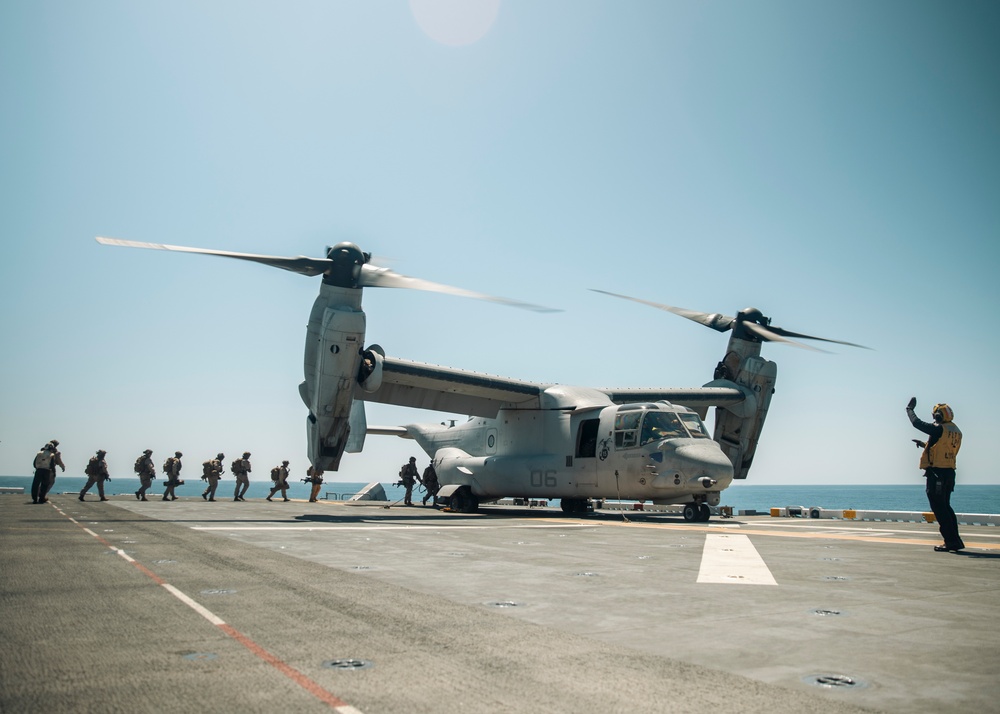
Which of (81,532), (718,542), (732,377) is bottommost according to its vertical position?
(81,532)

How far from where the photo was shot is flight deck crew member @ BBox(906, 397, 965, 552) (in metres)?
9.95

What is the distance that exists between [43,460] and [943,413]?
2574 centimetres

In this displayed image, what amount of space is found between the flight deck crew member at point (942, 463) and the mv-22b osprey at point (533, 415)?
24.2 ft

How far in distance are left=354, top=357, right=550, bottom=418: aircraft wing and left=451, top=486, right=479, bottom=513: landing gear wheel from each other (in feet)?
9.44

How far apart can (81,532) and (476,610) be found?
9.52 m

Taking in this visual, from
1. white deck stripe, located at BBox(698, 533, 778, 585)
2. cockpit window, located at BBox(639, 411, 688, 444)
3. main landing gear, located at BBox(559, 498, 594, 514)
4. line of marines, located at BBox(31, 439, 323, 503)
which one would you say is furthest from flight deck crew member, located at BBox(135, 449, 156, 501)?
white deck stripe, located at BBox(698, 533, 778, 585)

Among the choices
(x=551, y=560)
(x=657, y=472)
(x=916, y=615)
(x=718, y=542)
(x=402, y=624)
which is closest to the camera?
(x=402, y=624)

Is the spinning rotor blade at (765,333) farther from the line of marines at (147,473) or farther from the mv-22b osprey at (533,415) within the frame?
the line of marines at (147,473)

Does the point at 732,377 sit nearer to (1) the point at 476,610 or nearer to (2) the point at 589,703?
(1) the point at 476,610

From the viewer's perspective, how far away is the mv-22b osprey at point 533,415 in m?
→ 18.8

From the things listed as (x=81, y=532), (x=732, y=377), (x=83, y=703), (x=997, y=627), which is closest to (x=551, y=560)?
→ (x=997, y=627)

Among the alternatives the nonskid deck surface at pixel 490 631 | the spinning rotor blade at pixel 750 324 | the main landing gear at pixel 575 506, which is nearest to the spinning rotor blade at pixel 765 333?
the spinning rotor blade at pixel 750 324

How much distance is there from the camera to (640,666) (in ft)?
12.8

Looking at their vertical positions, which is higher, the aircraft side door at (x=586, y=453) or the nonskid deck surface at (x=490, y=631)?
the aircraft side door at (x=586, y=453)
